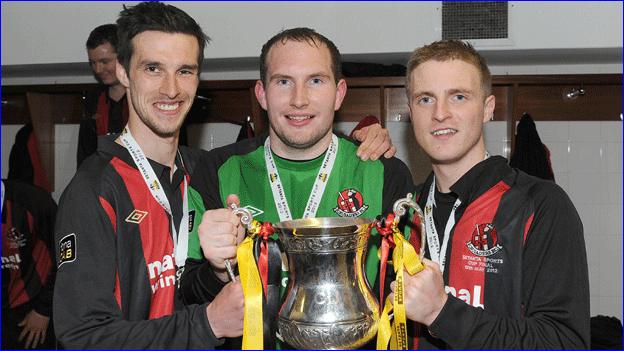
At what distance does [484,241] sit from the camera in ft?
4.90

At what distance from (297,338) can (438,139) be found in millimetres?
678

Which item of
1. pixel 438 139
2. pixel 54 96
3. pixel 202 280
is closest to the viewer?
pixel 202 280

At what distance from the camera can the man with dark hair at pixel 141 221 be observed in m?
1.39

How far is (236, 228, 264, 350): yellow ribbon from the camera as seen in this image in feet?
4.06

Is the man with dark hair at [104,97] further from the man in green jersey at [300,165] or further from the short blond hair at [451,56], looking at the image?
the short blond hair at [451,56]

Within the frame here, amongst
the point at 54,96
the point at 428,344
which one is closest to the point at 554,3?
the point at 428,344

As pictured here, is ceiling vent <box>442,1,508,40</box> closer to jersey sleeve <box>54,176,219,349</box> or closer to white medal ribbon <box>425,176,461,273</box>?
white medal ribbon <box>425,176,461,273</box>

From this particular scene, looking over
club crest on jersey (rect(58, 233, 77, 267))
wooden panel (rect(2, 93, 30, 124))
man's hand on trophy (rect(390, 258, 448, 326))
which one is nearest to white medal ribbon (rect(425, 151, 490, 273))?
man's hand on trophy (rect(390, 258, 448, 326))

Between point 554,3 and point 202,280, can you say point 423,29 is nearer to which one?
point 554,3

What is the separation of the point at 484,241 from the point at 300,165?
1.81 ft

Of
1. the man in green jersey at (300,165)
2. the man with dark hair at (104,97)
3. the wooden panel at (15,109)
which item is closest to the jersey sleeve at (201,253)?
the man in green jersey at (300,165)

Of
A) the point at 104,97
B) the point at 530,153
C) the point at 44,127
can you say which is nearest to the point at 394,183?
the point at 530,153

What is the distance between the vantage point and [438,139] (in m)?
1.60

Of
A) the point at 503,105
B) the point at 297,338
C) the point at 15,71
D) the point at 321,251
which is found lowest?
the point at 297,338
